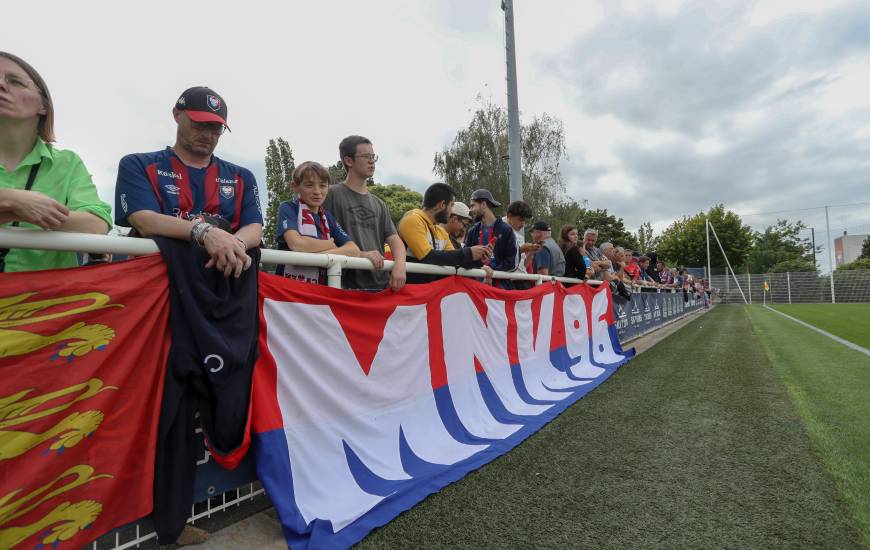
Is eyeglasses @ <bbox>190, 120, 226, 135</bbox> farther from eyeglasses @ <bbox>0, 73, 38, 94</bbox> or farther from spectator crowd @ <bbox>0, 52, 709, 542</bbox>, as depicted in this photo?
eyeglasses @ <bbox>0, 73, 38, 94</bbox>

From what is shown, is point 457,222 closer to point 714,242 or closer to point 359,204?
point 359,204

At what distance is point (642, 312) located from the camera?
10.8 meters

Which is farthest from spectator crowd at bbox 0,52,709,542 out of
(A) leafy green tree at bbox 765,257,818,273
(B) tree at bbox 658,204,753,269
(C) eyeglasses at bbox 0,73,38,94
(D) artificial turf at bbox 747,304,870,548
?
(A) leafy green tree at bbox 765,257,818,273

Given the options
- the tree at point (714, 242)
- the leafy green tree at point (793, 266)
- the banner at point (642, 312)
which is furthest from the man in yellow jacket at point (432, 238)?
the leafy green tree at point (793, 266)

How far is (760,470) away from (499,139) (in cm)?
2710

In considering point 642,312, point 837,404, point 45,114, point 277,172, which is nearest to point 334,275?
point 45,114

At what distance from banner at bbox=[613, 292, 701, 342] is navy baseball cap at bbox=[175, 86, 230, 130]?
Result: 25.1 ft

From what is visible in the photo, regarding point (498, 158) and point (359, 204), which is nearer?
point (359, 204)

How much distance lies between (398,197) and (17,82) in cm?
4341

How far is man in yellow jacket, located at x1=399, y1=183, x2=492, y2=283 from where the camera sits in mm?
3621

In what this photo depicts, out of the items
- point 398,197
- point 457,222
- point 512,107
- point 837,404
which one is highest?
point 398,197

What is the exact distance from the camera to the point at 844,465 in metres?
2.87

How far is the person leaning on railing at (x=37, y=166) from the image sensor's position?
1646 mm

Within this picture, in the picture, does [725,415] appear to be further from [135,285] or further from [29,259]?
[29,259]
